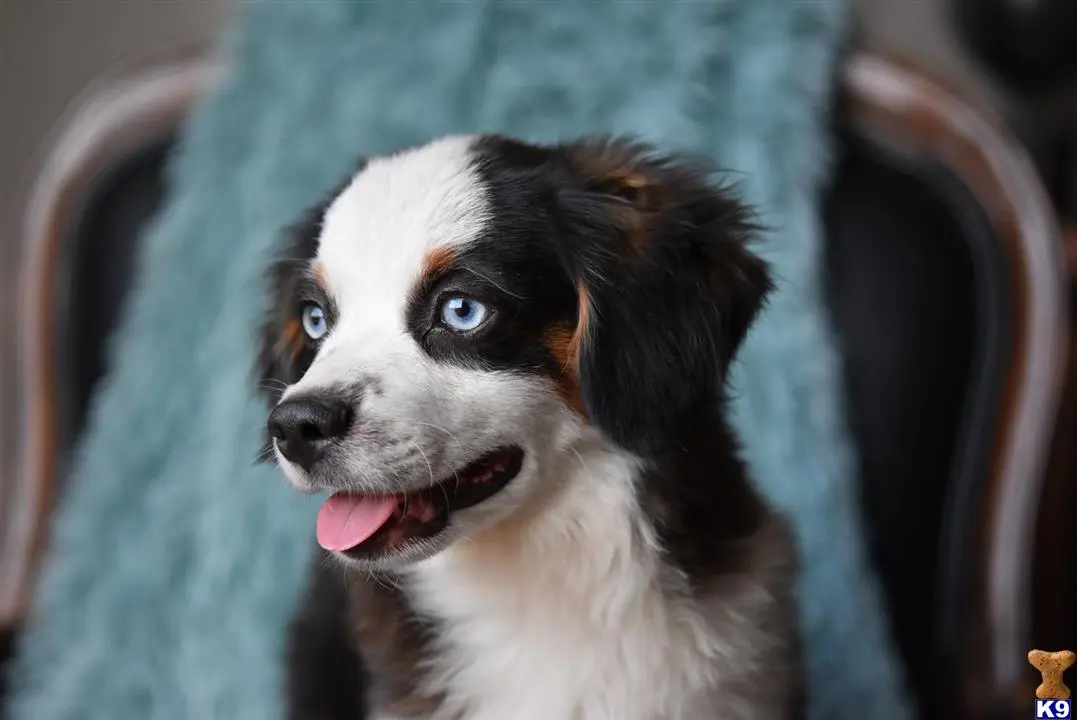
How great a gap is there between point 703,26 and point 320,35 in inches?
17.6

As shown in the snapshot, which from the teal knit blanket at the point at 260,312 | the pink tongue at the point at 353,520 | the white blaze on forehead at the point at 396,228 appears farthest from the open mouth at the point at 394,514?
the teal knit blanket at the point at 260,312

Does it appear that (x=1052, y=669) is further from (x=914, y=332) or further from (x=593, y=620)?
(x=914, y=332)

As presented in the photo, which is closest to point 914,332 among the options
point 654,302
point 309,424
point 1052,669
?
point 654,302

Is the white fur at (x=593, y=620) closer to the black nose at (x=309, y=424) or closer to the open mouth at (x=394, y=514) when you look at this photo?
the open mouth at (x=394, y=514)

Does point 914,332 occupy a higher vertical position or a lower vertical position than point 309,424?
higher

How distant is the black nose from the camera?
0.73 meters

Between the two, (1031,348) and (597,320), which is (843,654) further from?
(597,320)

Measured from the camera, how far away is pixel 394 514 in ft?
2.66

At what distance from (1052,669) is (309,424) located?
0.49m

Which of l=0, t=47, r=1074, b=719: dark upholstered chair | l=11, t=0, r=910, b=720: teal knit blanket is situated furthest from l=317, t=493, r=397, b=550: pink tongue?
l=0, t=47, r=1074, b=719: dark upholstered chair

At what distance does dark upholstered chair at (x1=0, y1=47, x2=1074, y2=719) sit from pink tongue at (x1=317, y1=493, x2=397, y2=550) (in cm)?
75

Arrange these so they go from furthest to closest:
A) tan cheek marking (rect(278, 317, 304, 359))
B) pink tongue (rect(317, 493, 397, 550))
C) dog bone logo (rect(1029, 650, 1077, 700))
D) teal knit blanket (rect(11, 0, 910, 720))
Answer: teal knit blanket (rect(11, 0, 910, 720)), tan cheek marking (rect(278, 317, 304, 359)), pink tongue (rect(317, 493, 397, 550)), dog bone logo (rect(1029, 650, 1077, 700))

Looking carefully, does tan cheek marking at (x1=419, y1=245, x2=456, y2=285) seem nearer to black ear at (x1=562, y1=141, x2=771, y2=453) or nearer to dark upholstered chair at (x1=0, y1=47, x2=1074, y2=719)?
black ear at (x1=562, y1=141, x2=771, y2=453)

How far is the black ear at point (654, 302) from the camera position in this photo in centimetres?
83
